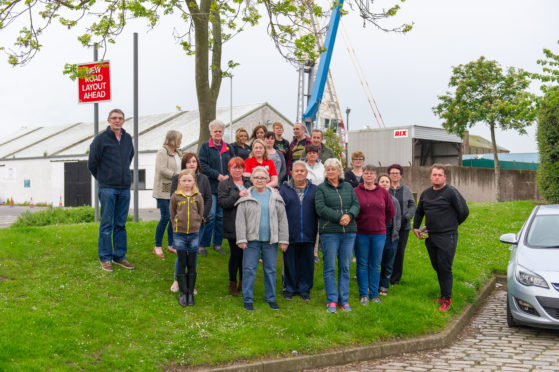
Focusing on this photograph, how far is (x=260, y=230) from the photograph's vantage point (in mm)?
7129

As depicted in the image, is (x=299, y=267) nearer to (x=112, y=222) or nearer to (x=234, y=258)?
(x=234, y=258)

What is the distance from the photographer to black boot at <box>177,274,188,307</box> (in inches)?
273

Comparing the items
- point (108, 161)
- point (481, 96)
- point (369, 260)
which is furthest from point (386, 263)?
point (481, 96)

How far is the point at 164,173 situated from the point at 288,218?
2181 millimetres

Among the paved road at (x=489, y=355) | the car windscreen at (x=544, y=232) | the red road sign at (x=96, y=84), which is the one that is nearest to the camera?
the paved road at (x=489, y=355)

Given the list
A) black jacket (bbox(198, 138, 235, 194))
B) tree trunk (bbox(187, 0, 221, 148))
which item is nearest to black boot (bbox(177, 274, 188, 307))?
black jacket (bbox(198, 138, 235, 194))

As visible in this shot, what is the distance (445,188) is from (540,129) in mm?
13516

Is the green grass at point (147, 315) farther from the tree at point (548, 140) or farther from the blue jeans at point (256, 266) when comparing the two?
the tree at point (548, 140)

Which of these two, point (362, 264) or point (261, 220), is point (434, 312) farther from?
point (261, 220)

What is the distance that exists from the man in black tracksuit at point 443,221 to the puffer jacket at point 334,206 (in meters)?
1.32

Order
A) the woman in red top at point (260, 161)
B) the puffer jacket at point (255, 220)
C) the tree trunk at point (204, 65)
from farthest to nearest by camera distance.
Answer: the tree trunk at point (204, 65)
the woman in red top at point (260, 161)
the puffer jacket at point (255, 220)

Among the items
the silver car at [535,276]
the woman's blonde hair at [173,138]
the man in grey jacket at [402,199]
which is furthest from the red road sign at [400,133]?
the woman's blonde hair at [173,138]

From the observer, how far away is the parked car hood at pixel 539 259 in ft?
22.7

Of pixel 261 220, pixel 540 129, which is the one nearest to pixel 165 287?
pixel 261 220
